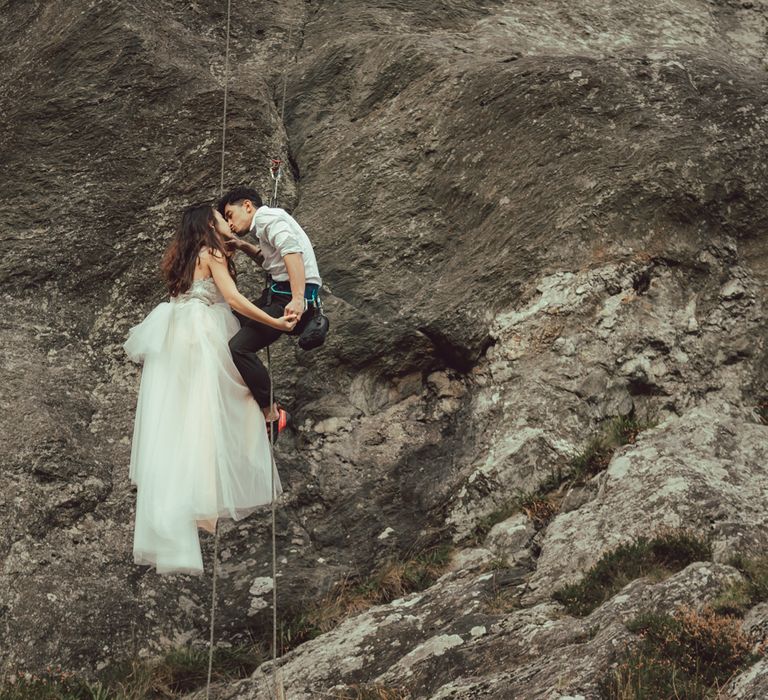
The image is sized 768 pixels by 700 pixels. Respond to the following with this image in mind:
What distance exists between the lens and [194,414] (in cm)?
1034

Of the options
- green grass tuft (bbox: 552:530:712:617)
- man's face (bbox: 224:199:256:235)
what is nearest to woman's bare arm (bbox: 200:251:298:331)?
man's face (bbox: 224:199:256:235)

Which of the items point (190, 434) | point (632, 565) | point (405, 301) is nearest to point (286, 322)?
point (190, 434)

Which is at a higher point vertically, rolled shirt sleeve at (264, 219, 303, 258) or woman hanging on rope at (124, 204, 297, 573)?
rolled shirt sleeve at (264, 219, 303, 258)

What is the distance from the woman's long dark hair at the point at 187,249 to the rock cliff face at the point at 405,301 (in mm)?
2493

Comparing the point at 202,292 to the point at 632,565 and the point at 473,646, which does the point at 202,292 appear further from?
the point at 632,565

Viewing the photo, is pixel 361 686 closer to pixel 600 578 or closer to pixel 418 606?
pixel 418 606

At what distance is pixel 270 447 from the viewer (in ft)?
35.4

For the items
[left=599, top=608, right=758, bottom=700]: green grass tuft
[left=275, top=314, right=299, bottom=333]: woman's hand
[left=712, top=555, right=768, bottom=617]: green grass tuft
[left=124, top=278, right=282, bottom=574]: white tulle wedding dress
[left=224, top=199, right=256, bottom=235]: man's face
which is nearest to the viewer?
[left=599, top=608, right=758, bottom=700]: green grass tuft

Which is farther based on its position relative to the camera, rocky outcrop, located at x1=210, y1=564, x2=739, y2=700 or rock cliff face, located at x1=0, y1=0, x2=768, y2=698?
rock cliff face, located at x1=0, y1=0, x2=768, y2=698

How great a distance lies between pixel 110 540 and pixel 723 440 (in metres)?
5.82

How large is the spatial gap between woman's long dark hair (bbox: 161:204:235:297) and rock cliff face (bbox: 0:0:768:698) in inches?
98.1

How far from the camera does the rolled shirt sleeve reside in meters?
10.9

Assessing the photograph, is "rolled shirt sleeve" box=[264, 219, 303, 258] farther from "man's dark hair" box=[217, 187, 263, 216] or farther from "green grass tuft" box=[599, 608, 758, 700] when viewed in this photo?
"green grass tuft" box=[599, 608, 758, 700]

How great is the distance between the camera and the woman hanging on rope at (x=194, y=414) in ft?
32.2
